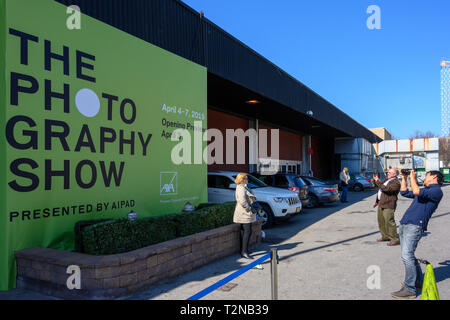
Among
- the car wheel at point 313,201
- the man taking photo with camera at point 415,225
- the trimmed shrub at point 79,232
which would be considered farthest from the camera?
the car wheel at point 313,201

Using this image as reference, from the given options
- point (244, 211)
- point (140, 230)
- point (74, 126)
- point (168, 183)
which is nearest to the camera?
point (140, 230)

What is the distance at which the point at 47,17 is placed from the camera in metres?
5.53

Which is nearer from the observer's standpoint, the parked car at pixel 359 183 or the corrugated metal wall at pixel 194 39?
the corrugated metal wall at pixel 194 39

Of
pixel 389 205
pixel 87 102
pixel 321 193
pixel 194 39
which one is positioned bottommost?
pixel 321 193

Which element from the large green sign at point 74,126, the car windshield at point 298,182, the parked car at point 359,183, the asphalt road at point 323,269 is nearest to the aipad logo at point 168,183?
the large green sign at point 74,126

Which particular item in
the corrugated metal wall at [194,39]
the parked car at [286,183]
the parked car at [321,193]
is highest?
the corrugated metal wall at [194,39]

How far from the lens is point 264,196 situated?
420 inches

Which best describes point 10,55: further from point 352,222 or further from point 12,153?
A: point 352,222

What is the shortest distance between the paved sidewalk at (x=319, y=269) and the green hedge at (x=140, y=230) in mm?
805

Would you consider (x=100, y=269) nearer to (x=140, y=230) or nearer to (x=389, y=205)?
(x=140, y=230)

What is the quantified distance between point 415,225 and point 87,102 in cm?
565

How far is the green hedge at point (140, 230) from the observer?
5.11 metres

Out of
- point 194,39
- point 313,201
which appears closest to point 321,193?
point 313,201

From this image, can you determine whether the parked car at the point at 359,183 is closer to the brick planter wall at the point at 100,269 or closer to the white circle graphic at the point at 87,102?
the brick planter wall at the point at 100,269
